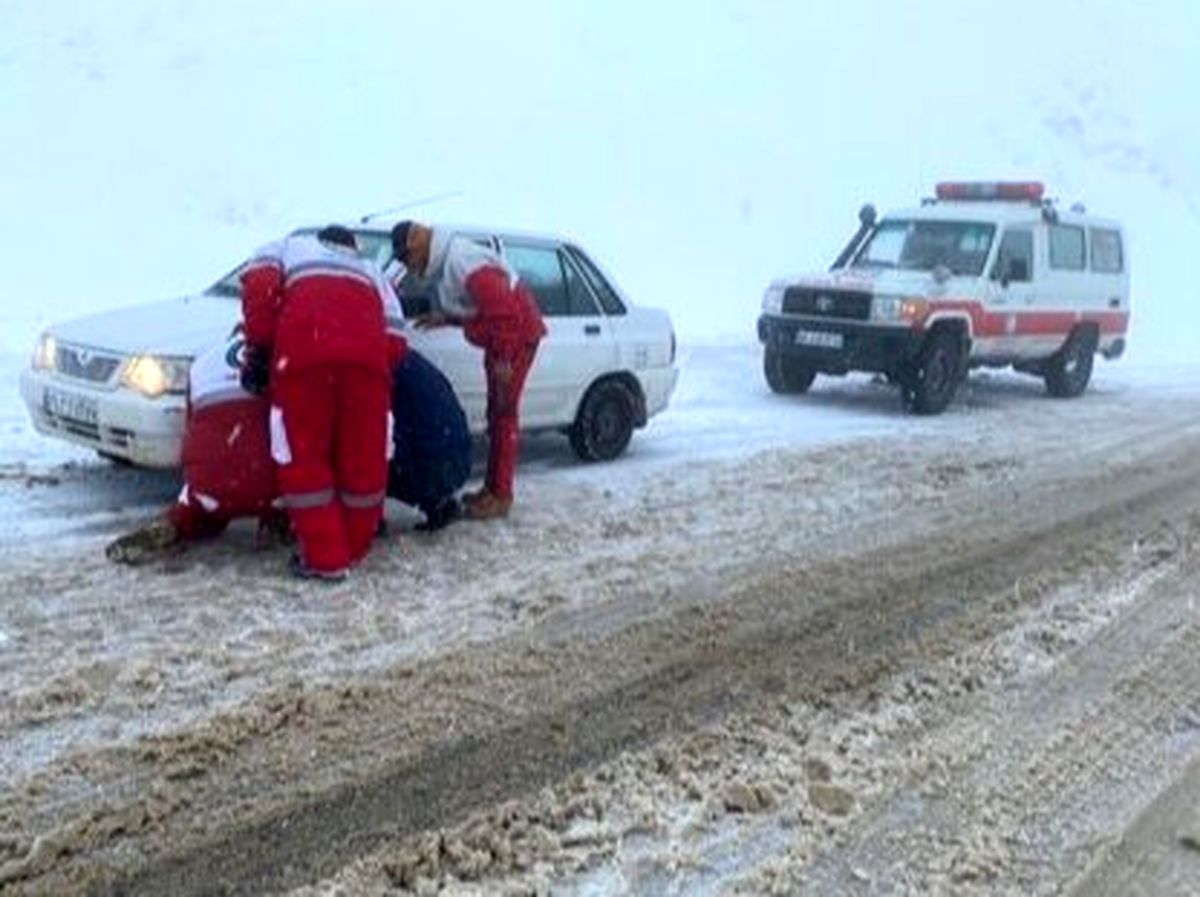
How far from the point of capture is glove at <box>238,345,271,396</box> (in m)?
6.02

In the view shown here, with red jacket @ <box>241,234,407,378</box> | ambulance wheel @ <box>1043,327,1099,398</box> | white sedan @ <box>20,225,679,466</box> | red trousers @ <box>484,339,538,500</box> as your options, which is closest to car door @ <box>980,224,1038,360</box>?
ambulance wheel @ <box>1043,327,1099,398</box>

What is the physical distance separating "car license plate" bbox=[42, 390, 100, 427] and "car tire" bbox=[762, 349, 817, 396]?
767 cm

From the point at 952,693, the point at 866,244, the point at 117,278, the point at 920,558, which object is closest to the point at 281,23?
the point at 117,278

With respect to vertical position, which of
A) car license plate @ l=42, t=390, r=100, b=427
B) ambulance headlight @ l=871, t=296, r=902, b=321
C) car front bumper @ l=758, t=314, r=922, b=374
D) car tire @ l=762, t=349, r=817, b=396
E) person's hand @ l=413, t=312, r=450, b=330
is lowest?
car tire @ l=762, t=349, r=817, b=396

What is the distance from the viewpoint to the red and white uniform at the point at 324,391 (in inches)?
233

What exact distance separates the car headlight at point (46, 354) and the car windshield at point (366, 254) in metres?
1.04

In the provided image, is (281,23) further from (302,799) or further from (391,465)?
(302,799)

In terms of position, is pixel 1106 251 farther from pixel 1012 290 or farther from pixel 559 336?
pixel 559 336

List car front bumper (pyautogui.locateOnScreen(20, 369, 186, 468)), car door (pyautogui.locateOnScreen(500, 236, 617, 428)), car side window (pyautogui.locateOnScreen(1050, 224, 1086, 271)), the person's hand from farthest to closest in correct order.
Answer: car side window (pyautogui.locateOnScreen(1050, 224, 1086, 271)), car door (pyautogui.locateOnScreen(500, 236, 617, 428)), the person's hand, car front bumper (pyautogui.locateOnScreen(20, 369, 186, 468))

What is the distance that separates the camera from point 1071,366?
47.8ft

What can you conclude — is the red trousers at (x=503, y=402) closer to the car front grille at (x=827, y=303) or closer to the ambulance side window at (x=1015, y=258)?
the car front grille at (x=827, y=303)

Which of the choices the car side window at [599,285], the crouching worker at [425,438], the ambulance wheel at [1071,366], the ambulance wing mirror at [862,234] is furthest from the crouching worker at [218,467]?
the ambulance wheel at [1071,366]

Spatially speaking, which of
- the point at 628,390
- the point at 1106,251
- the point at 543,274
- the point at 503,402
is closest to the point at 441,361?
the point at 503,402

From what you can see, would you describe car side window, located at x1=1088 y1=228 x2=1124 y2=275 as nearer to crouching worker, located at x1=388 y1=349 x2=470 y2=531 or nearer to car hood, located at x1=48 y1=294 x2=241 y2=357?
crouching worker, located at x1=388 y1=349 x2=470 y2=531
